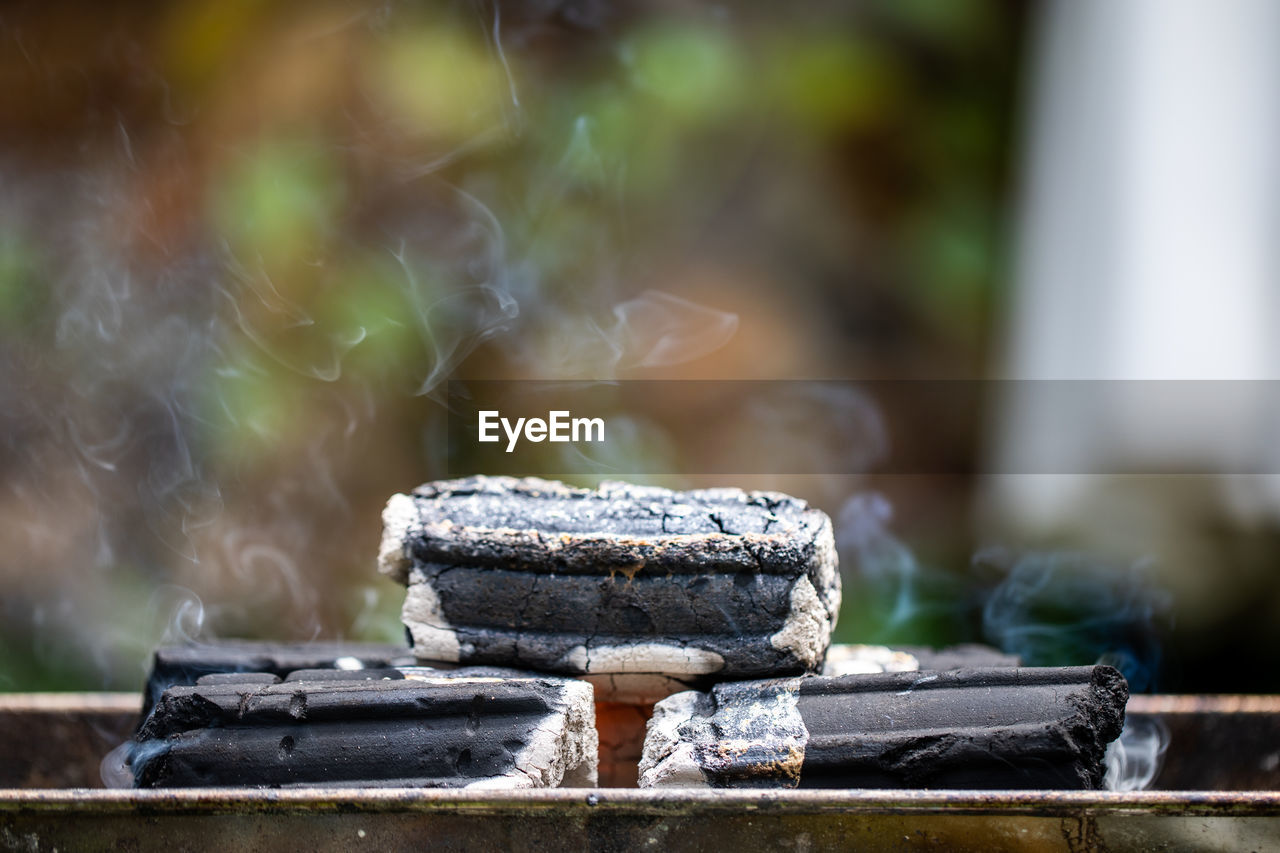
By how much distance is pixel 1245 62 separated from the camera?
2.93 m

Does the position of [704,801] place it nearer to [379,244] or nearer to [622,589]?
[622,589]

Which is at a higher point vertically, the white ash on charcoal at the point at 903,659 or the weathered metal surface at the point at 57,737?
the white ash on charcoal at the point at 903,659

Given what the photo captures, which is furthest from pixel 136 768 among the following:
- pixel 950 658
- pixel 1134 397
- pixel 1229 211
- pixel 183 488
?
pixel 1229 211

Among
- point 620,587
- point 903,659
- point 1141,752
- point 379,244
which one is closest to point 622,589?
point 620,587

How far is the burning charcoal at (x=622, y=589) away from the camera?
5.14 ft

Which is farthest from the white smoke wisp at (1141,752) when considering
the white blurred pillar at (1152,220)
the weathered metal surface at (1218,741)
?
the white blurred pillar at (1152,220)

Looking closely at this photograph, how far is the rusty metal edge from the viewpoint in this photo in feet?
3.91

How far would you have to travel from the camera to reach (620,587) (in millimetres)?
1587

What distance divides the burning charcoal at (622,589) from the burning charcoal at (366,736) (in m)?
0.15

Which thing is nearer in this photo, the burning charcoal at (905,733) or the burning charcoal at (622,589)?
the burning charcoal at (905,733)
